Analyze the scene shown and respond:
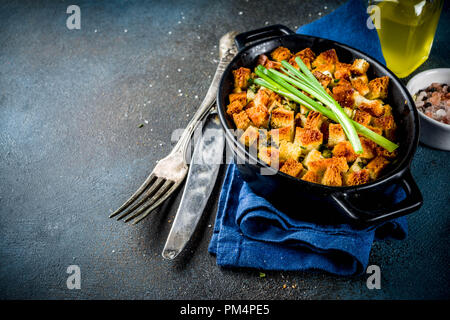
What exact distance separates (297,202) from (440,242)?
57 centimetres

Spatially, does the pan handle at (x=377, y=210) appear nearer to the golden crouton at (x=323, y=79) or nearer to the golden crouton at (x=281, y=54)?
the golden crouton at (x=323, y=79)

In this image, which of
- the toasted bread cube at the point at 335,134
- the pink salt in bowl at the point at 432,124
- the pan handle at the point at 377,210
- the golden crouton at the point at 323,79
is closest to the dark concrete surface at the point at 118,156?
the pink salt in bowl at the point at 432,124

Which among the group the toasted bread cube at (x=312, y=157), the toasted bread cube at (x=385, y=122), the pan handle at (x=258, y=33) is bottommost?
the toasted bread cube at (x=312, y=157)

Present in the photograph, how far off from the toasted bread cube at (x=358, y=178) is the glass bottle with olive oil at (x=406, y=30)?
2.80 ft

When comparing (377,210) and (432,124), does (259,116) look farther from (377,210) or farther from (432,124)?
(432,124)

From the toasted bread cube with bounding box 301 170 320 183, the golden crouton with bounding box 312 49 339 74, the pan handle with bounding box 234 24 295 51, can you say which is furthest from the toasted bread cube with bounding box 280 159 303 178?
the pan handle with bounding box 234 24 295 51

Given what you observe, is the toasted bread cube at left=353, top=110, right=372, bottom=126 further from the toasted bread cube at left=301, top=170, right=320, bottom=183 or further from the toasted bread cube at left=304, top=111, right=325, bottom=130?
the toasted bread cube at left=301, top=170, right=320, bottom=183

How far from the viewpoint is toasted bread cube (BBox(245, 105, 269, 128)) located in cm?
115

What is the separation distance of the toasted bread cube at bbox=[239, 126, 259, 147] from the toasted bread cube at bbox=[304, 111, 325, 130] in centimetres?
18

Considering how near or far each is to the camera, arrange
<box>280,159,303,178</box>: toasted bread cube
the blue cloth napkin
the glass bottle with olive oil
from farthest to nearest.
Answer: the glass bottle with olive oil
the blue cloth napkin
<box>280,159,303,178</box>: toasted bread cube

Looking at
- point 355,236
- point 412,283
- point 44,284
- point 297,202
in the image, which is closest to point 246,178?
point 297,202

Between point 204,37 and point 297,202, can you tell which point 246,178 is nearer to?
point 297,202

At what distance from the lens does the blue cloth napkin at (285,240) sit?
1124mm

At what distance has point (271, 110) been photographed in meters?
1.22
